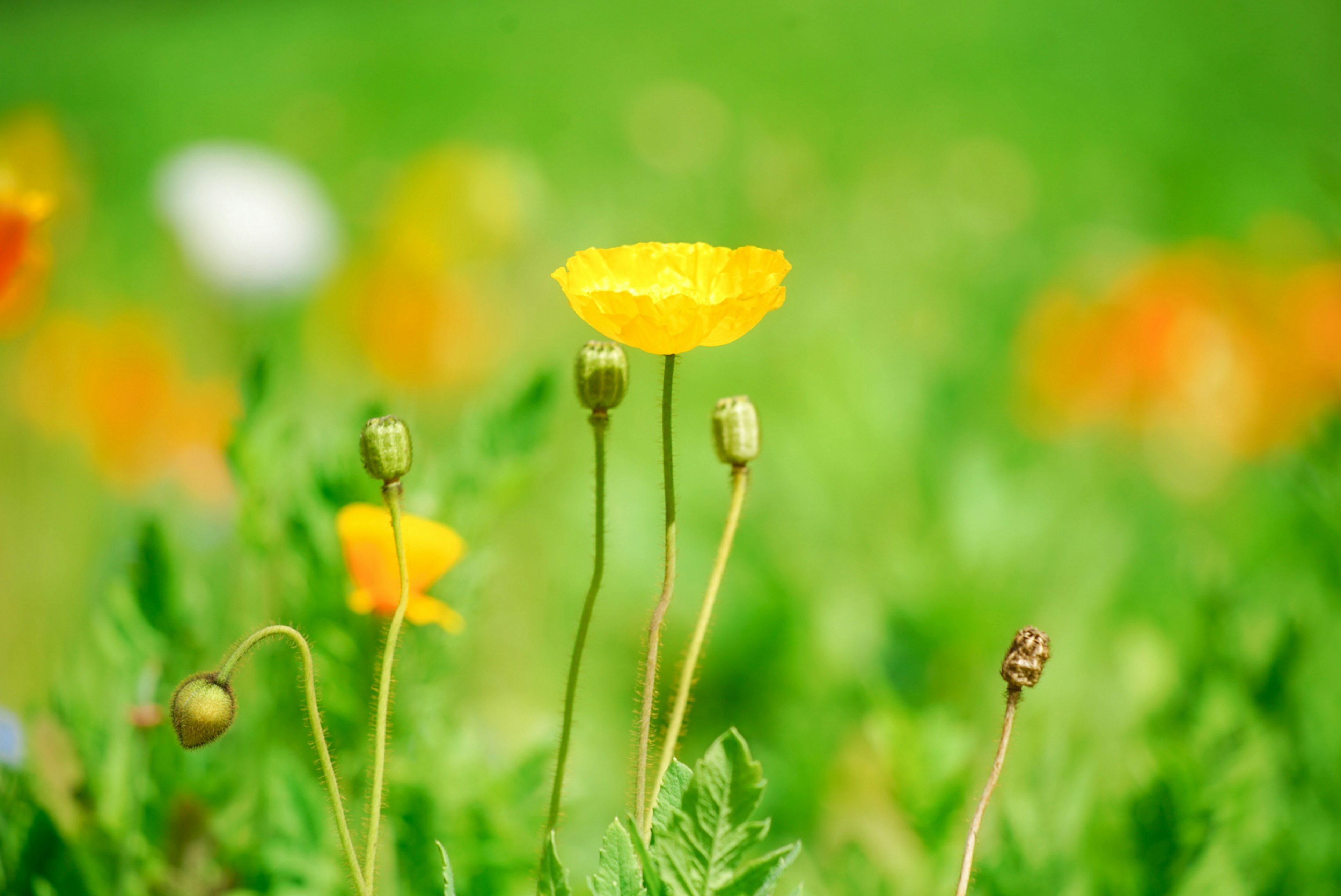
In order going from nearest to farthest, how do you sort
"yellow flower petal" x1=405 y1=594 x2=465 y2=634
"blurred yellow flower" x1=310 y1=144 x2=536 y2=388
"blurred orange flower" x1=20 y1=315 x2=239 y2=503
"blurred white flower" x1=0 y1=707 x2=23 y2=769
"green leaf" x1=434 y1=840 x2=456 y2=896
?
1. "green leaf" x1=434 y1=840 x2=456 y2=896
2. "yellow flower petal" x1=405 y1=594 x2=465 y2=634
3. "blurred white flower" x1=0 y1=707 x2=23 y2=769
4. "blurred orange flower" x1=20 y1=315 x2=239 y2=503
5. "blurred yellow flower" x1=310 y1=144 x2=536 y2=388

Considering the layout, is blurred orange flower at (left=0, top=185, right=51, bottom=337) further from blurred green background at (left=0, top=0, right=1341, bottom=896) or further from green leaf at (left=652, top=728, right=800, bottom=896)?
green leaf at (left=652, top=728, right=800, bottom=896)

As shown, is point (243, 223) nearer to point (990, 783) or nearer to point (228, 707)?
point (228, 707)

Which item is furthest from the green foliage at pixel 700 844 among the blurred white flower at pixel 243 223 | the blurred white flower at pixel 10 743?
the blurred white flower at pixel 243 223

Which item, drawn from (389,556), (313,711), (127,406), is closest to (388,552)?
(389,556)

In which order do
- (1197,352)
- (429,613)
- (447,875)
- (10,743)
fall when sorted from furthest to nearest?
(1197,352)
(10,743)
(429,613)
(447,875)

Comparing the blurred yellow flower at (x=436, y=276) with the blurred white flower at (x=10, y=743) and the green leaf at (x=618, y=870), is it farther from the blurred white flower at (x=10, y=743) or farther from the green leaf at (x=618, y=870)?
the green leaf at (x=618, y=870)

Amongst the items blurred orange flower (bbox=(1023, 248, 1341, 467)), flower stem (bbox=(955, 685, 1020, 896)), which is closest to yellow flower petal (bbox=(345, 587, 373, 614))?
flower stem (bbox=(955, 685, 1020, 896))

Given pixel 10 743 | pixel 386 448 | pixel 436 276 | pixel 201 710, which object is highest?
pixel 436 276
